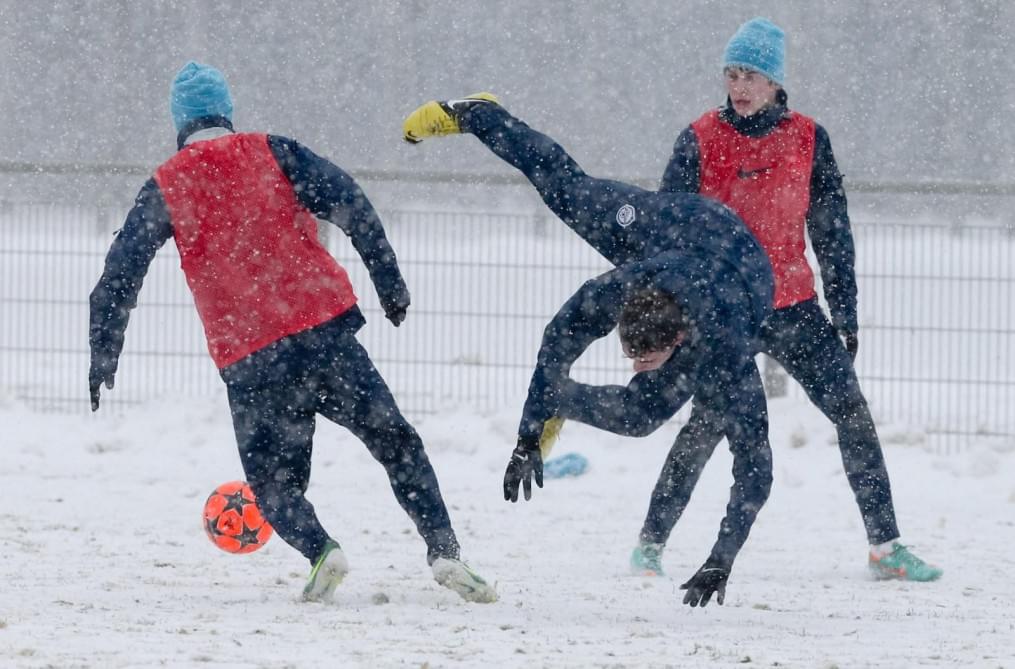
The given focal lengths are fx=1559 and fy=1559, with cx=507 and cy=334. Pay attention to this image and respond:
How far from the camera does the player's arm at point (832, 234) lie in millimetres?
5605

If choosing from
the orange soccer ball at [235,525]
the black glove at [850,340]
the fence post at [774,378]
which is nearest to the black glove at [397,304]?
the orange soccer ball at [235,525]

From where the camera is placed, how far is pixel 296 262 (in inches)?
190

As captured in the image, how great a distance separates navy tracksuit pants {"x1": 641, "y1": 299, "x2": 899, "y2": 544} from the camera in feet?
18.3

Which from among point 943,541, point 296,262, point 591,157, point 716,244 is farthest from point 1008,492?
point 591,157

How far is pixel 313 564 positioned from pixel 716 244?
1621 millimetres

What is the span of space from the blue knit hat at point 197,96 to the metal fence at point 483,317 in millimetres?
4091

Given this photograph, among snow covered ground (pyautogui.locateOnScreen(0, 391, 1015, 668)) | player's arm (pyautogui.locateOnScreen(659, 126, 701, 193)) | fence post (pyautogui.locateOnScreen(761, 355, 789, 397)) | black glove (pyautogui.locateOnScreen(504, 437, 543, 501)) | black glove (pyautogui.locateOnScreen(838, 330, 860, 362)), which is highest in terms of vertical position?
player's arm (pyautogui.locateOnScreen(659, 126, 701, 193))

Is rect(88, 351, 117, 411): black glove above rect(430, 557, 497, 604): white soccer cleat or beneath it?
above

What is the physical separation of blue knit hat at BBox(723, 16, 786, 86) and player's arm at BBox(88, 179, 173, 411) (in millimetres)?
2056

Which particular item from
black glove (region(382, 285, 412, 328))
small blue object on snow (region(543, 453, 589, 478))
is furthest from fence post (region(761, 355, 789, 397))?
black glove (region(382, 285, 412, 328))

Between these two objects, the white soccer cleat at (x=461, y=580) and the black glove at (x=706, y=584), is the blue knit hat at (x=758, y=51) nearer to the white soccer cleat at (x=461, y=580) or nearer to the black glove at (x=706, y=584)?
the black glove at (x=706, y=584)

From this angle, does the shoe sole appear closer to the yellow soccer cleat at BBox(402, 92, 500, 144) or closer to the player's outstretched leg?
the yellow soccer cleat at BBox(402, 92, 500, 144)

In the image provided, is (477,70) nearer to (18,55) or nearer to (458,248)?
(18,55)

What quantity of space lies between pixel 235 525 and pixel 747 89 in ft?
8.13
